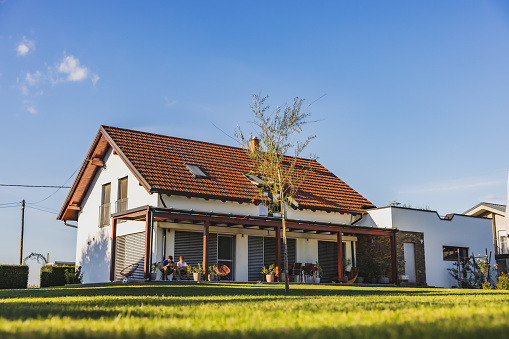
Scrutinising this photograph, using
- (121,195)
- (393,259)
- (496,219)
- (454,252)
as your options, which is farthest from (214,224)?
(496,219)

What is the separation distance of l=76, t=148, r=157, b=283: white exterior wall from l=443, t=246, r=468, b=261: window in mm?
14789

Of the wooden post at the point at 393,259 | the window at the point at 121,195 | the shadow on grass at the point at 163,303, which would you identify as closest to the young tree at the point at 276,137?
the shadow on grass at the point at 163,303

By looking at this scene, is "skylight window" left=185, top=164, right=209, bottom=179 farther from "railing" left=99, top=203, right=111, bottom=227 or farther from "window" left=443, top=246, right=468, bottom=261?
"window" left=443, top=246, right=468, bottom=261

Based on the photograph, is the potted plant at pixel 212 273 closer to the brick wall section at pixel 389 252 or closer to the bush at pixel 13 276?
the brick wall section at pixel 389 252

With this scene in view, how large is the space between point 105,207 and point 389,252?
44.0 feet

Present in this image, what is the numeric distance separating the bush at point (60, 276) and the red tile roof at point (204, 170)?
6533 millimetres

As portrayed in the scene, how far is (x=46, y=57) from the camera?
73.6 feet

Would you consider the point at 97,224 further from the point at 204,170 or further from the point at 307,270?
the point at 307,270

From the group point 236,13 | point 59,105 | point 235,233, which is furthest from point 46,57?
point 235,233

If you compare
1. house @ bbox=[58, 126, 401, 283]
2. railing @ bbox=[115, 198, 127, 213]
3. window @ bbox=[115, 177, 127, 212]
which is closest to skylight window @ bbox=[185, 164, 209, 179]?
house @ bbox=[58, 126, 401, 283]

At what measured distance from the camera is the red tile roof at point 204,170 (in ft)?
75.5

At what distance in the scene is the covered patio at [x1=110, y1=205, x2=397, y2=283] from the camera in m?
20.0

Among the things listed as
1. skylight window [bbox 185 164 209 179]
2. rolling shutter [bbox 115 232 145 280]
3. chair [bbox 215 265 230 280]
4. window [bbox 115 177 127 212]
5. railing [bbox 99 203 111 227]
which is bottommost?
chair [bbox 215 265 230 280]

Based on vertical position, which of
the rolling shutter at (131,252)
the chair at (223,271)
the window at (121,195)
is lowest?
the chair at (223,271)
